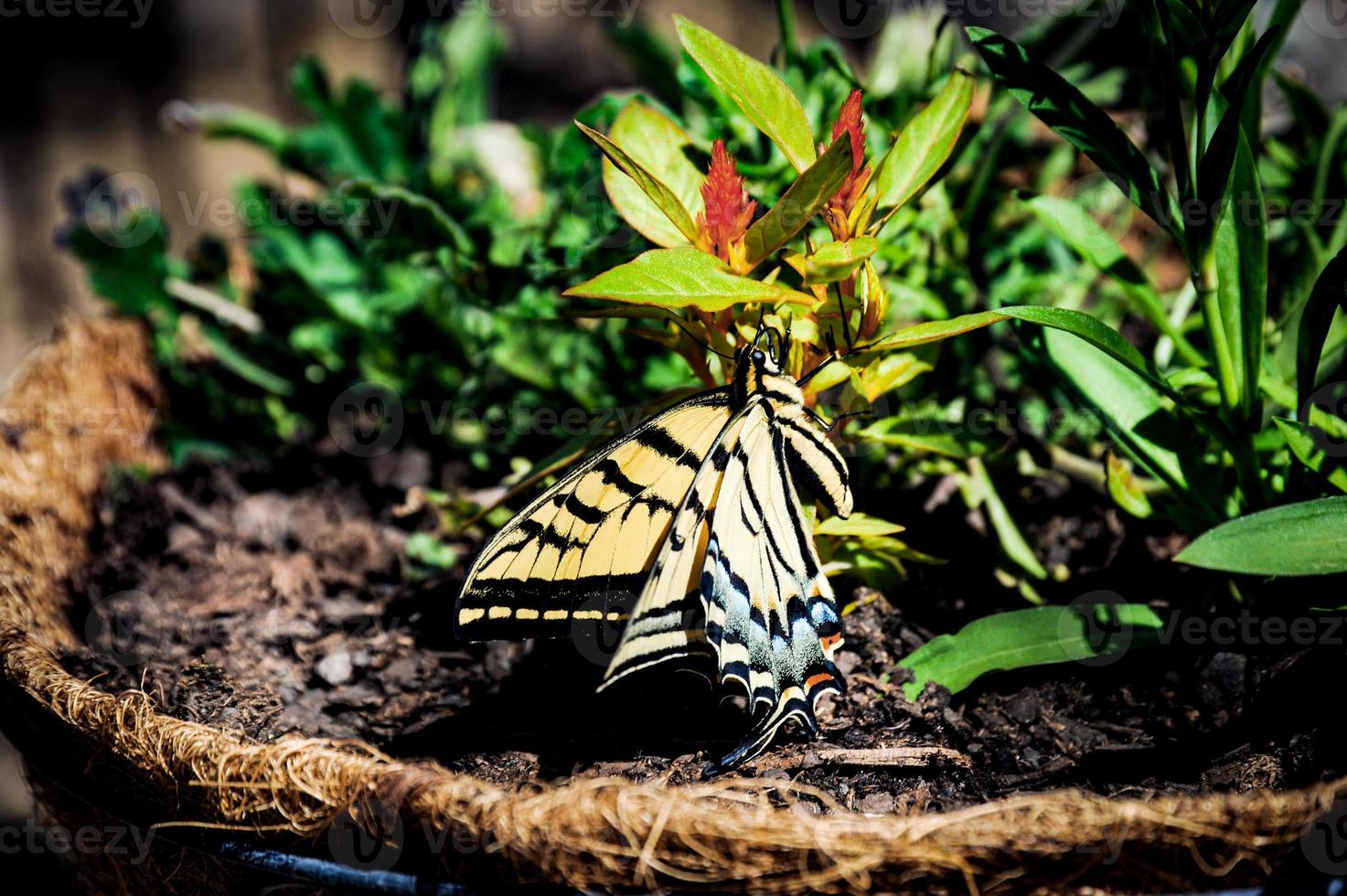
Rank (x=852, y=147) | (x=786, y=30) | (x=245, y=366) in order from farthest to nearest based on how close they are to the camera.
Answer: (x=245, y=366) → (x=786, y=30) → (x=852, y=147)

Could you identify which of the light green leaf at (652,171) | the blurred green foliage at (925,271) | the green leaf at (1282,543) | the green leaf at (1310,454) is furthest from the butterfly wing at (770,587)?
the green leaf at (1310,454)

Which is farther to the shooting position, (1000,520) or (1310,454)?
(1000,520)

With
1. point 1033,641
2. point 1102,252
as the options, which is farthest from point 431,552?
point 1102,252

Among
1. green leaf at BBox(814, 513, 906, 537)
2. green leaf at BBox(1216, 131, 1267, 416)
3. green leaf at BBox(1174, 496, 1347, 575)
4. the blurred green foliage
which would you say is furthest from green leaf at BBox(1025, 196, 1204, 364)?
green leaf at BBox(814, 513, 906, 537)

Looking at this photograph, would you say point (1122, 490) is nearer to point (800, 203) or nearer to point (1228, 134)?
point (1228, 134)

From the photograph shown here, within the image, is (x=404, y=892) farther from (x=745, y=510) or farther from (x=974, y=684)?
(x=974, y=684)

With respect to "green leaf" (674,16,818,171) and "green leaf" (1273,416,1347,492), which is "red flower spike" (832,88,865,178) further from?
"green leaf" (1273,416,1347,492)

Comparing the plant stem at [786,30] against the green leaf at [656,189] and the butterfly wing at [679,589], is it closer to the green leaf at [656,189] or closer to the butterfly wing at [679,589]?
the green leaf at [656,189]
